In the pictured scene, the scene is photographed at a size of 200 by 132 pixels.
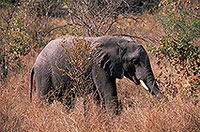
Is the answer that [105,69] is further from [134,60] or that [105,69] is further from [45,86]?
[45,86]

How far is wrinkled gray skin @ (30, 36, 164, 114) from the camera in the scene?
550 centimetres

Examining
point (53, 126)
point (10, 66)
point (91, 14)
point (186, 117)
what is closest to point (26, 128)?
point (53, 126)

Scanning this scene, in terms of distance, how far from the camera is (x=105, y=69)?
18.1 feet

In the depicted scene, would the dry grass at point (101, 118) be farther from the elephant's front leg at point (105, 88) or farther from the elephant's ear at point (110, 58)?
the elephant's ear at point (110, 58)

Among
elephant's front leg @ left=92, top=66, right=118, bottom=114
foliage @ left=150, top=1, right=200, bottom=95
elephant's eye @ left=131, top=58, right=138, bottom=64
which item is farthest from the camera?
foliage @ left=150, top=1, right=200, bottom=95

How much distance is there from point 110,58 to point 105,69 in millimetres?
207

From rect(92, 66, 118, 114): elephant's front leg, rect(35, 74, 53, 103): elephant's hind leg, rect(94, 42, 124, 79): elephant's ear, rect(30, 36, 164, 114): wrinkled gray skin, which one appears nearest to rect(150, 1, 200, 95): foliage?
rect(30, 36, 164, 114): wrinkled gray skin

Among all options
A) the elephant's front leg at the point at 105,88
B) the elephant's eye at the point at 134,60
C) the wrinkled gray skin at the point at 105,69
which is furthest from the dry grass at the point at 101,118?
the elephant's eye at the point at 134,60

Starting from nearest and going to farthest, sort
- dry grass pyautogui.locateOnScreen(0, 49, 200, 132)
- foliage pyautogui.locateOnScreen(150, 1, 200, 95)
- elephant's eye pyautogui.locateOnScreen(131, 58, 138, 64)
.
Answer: dry grass pyautogui.locateOnScreen(0, 49, 200, 132) < elephant's eye pyautogui.locateOnScreen(131, 58, 138, 64) < foliage pyautogui.locateOnScreen(150, 1, 200, 95)

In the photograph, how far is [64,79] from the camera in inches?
223

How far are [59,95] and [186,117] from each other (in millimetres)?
2420

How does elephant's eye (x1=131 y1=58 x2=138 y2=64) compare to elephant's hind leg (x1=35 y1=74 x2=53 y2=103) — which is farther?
elephant's hind leg (x1=35 y1=74 x2=53 y2=103)

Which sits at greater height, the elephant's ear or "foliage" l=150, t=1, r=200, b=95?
the elephant's ear

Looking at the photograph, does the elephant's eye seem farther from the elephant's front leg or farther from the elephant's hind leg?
the elephant's hind leg
